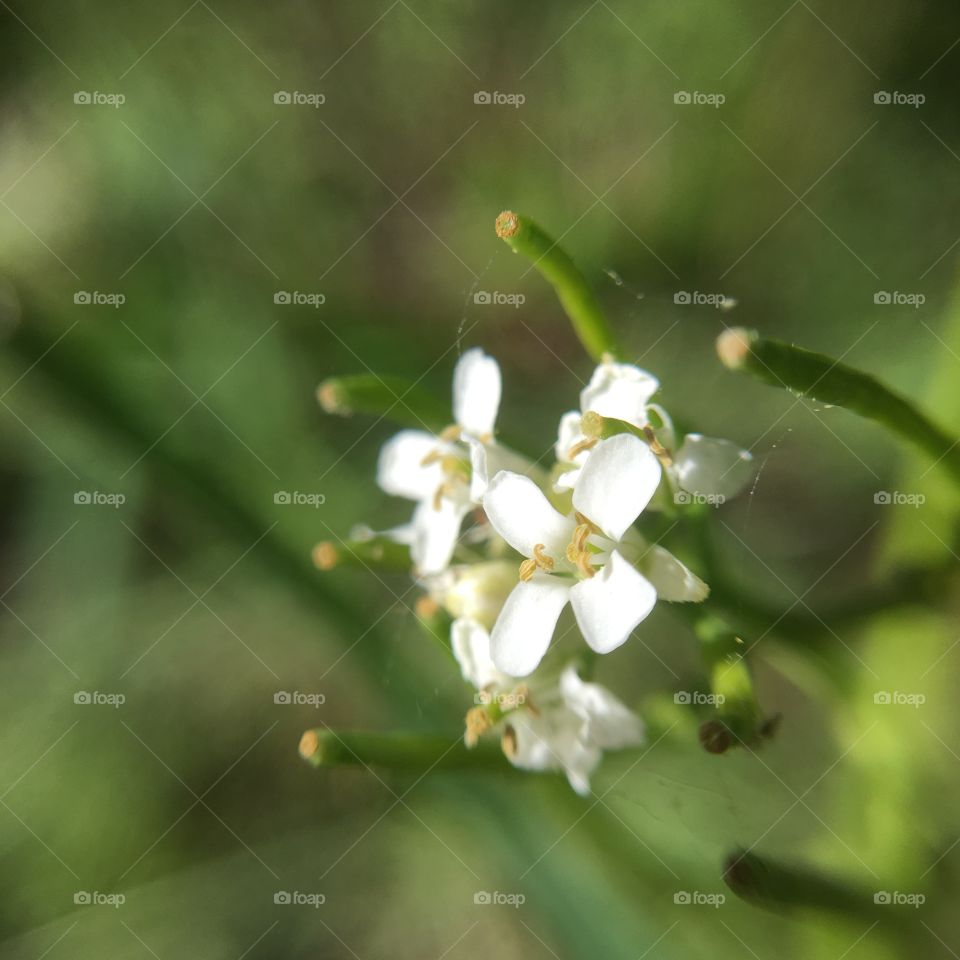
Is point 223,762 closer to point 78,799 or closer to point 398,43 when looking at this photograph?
point 78,799

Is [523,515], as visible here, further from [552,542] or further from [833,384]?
[833,384]

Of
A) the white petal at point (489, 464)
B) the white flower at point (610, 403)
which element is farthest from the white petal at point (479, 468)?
the white flower at point (610, 403)

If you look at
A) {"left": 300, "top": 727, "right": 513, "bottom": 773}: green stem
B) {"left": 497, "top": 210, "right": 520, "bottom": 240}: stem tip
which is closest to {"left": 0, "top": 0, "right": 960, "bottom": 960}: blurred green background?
{"left": 300, "top": 727, "right": 513, "bottom": 773}: green stem

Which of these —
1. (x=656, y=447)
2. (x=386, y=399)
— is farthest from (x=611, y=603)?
(x=386, y=399)

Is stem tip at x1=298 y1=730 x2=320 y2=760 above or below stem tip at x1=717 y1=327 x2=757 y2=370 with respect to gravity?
below

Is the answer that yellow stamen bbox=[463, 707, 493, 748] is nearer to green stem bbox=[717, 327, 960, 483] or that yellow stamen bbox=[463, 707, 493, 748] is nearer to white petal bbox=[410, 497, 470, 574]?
white petal bbox=[410, 497, 470, 574]

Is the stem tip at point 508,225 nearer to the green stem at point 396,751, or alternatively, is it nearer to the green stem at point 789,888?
the green stem at point 396,751

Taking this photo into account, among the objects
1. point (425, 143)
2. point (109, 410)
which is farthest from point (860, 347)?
point (109, 410)
